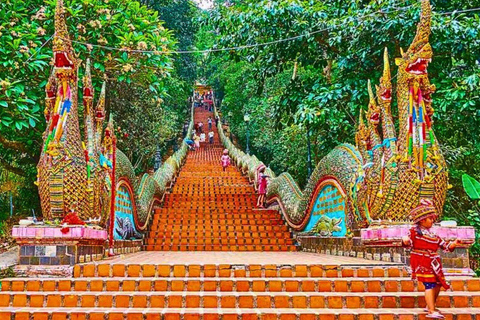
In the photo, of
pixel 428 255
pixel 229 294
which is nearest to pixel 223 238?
pixel 229 294

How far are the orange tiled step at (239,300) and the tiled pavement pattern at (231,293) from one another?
10mm

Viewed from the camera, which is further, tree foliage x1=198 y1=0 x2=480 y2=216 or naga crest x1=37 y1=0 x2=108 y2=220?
tree foliage x1=198 y1=0 x2=480 y2=216

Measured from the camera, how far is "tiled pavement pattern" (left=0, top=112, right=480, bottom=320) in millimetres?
4797

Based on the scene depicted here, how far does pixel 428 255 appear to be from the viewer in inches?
180

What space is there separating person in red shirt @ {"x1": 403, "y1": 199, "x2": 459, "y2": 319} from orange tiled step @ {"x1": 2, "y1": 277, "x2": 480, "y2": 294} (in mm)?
910

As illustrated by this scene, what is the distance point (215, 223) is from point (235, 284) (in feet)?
19.7

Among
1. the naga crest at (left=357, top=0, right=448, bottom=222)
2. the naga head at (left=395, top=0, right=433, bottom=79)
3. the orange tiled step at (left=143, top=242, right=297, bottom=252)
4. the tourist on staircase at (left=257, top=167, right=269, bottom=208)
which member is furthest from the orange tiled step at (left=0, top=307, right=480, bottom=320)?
the tourist on staircase at (left=257, top=167, right=269, bottom=208)

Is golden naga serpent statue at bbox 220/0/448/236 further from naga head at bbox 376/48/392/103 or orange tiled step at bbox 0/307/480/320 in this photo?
orange tiled step at bbox 0/307/480/320

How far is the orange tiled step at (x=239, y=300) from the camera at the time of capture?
203 inches

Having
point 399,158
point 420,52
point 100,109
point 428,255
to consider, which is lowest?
point 428,255

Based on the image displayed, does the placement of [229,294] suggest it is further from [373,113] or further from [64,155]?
[373,113]

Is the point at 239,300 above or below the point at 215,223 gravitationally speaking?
below

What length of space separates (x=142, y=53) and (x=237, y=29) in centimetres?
256

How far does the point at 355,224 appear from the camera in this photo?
7703 millimetres
